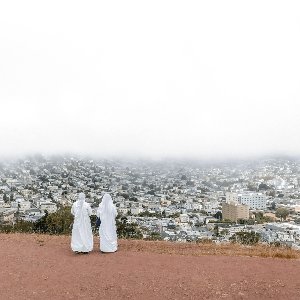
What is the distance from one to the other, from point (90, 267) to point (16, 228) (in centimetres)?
679

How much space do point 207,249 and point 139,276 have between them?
9.86 ft

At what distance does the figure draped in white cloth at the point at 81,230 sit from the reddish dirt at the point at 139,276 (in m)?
0.21

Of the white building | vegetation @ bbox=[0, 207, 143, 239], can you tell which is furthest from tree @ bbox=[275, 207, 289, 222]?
vegetation @ bbox=[0, 207, 143, 239]

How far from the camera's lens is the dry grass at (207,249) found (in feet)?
37.0

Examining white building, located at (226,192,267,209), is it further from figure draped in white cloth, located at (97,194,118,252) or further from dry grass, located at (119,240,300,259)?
figure draped in white cloth, located at (97,194,118,252)

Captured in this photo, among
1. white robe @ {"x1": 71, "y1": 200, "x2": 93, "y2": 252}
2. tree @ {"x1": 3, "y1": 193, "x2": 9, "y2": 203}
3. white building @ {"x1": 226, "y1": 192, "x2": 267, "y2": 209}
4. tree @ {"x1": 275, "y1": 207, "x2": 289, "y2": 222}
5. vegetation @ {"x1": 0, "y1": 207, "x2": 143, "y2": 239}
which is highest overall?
white robe @ {"x1": 71, "y1": 200, "x2": 93, "y2": 252}

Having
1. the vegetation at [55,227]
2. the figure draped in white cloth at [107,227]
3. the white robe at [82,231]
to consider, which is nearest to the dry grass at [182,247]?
the figure draped in white cloth at [107,227]

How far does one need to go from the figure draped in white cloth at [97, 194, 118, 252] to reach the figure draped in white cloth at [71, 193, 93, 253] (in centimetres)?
27

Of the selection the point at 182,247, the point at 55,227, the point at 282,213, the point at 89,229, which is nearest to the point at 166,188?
the point at 282,213

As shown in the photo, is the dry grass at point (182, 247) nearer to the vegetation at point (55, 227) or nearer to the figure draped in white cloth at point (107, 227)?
the figure draped in white cloth at point (107, 227)

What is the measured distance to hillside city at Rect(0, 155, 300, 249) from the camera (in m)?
30.6

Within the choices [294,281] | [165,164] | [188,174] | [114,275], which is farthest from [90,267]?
[165,164]

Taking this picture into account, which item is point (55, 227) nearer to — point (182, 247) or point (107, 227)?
point (107, 227)

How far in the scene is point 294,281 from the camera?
9.15m
